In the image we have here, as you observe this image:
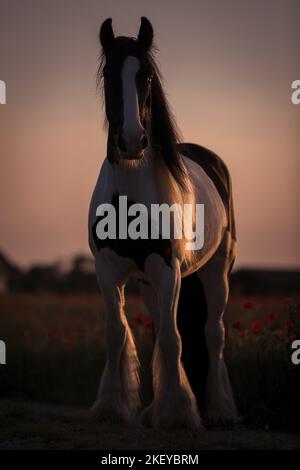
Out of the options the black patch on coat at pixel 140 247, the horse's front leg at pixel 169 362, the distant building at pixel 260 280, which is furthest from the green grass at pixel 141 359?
the distant building at pixel 260 280

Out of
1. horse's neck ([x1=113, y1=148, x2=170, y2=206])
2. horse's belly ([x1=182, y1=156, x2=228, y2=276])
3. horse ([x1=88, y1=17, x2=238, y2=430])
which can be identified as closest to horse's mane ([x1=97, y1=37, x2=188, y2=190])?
horse ([x1=88, y1=17, x2=238, y2=430])

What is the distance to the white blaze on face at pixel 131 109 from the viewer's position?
536 centimetres

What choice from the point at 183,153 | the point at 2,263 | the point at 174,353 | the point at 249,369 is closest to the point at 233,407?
the point at 249,369

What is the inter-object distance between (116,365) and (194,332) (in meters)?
1.32

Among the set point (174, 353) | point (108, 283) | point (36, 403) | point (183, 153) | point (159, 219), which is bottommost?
point (36, 403)

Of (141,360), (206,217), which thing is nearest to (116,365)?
(206,217)

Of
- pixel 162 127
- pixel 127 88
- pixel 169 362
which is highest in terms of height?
pixel 127 88

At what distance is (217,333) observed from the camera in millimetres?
7250

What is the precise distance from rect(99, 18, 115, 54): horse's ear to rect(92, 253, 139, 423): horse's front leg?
1574mm

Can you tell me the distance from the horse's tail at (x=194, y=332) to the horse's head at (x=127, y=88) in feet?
6.16

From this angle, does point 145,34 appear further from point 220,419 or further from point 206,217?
point 220,419
